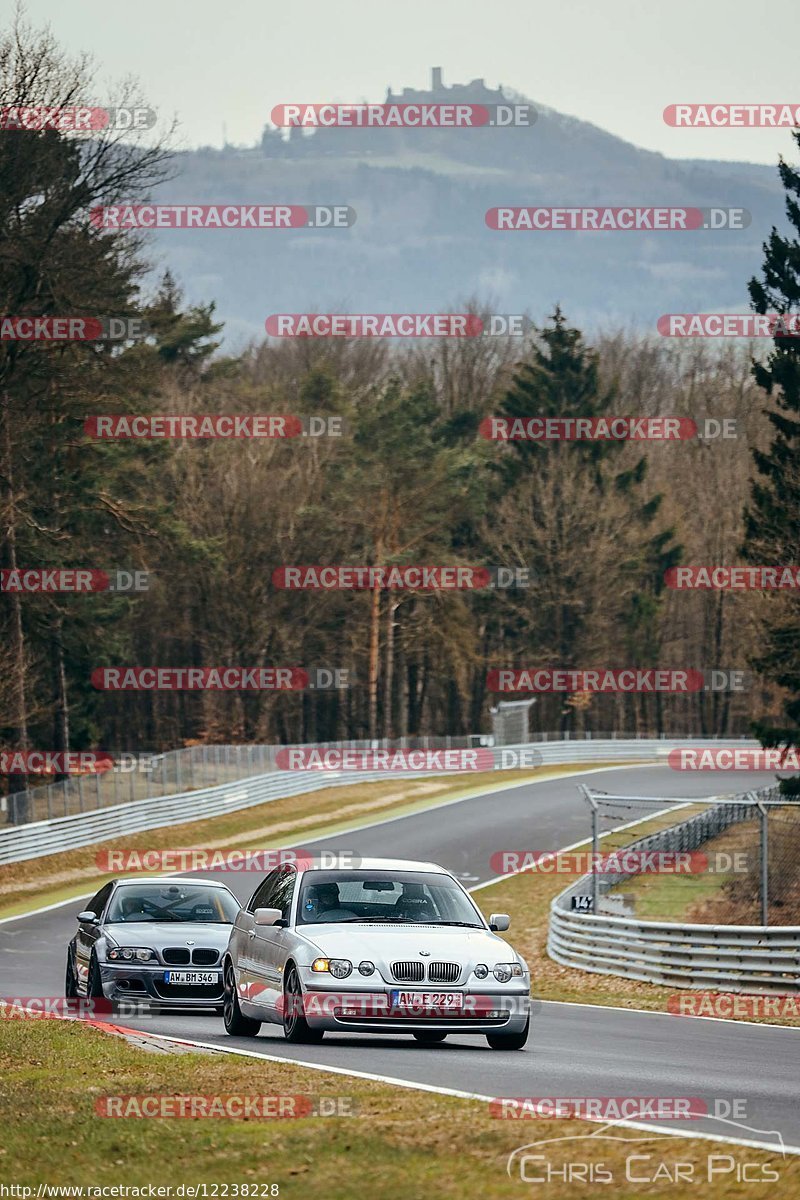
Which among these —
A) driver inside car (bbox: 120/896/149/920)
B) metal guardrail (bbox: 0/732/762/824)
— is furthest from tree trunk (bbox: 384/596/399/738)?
driver inside car (bbox: 120/896/149/920)

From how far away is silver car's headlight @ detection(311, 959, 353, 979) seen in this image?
1287cm

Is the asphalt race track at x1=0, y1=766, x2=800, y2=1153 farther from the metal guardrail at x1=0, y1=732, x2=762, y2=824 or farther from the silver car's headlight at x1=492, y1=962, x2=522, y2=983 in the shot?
the metal guardrail at x1=0, y1=732, x2=762, y2=824

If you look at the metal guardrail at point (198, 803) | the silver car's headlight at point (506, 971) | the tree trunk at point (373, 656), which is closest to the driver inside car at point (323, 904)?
the silver car's headlight at point (506, 971)

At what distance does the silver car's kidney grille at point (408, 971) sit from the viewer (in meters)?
12.8

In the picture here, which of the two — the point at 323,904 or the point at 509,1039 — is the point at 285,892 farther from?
the point at 509,1039

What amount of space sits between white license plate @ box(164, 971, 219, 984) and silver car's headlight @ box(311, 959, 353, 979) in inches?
195

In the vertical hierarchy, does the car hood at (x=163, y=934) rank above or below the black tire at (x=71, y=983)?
above

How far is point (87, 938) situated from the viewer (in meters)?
18.3

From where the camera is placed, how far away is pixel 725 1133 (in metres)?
8.85

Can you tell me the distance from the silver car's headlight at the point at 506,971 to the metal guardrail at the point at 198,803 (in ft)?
96.0

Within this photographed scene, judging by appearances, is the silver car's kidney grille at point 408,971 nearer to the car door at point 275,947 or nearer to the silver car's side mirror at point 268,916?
the car door at point 275,947

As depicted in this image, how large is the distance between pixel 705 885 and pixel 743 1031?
1939 centimetres

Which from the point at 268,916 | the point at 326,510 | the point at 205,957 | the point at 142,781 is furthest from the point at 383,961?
the point at 326,510

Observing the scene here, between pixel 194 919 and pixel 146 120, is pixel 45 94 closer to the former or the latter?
pixel 146 120
